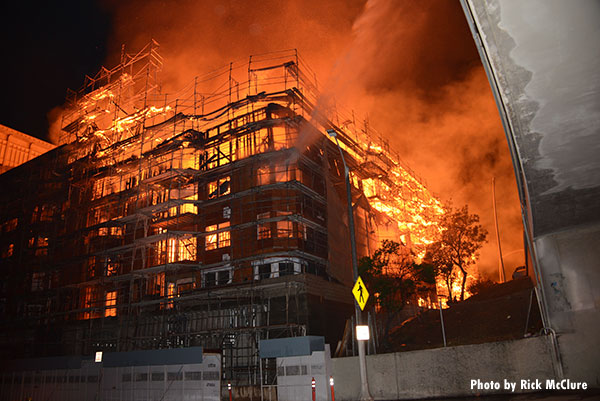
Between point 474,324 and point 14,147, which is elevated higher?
point 14,147

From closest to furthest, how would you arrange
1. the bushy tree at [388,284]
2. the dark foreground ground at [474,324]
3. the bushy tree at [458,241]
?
1. the dark foreground ground at [474,324]
2. the bushy tree at [388,284]
3. the bushy tree at [458,241]

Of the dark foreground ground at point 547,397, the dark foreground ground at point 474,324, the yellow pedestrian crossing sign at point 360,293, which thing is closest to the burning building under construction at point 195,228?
the dark foreground ground at point 474,324

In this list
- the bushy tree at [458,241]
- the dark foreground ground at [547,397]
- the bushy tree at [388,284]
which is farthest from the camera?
the bushy tree at [458,241]

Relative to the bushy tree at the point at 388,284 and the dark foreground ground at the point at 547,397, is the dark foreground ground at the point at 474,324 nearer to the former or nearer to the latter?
the bushy tree at the point at 388,284

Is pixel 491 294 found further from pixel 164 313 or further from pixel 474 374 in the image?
pixel 164 313

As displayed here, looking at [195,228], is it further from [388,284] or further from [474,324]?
[474,324]

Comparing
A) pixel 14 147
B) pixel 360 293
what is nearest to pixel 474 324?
pixel 360 293

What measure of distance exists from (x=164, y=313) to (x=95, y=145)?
798 inches

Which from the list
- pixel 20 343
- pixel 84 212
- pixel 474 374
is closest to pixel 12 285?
pixel 20 343

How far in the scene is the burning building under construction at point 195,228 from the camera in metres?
26.3

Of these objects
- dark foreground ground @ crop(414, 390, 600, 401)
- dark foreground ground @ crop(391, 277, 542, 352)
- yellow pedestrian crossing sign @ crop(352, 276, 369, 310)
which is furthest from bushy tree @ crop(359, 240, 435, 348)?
yellow pedestrian crossing sign @ crop(352, 276, 369, 310)

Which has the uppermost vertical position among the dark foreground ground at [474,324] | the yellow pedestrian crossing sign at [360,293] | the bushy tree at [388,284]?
the bushy tree at [388,284]

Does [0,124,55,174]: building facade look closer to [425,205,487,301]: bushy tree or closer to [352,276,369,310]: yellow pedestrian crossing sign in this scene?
[425,205,487,301]: bushy tree

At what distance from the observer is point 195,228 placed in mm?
31484
